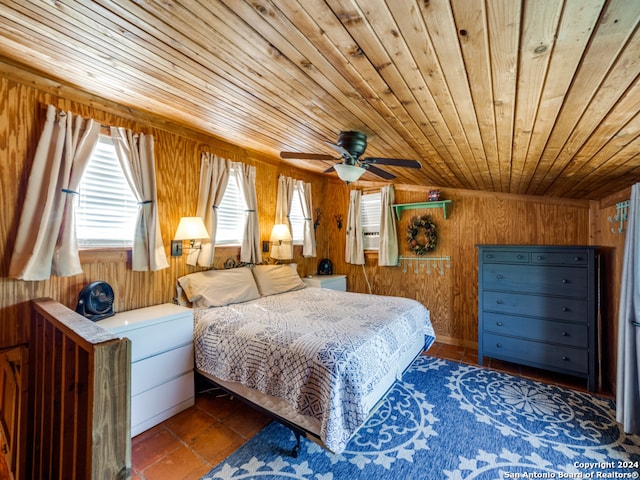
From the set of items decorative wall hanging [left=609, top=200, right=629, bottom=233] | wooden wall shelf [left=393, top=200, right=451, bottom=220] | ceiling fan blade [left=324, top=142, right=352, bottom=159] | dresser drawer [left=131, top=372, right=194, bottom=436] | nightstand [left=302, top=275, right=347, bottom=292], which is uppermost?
ceiling fan blade [left=324, top=142, right=352, bottom=159]

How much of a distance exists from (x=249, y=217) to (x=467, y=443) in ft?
9.76

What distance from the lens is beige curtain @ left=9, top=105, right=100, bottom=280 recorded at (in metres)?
1.90

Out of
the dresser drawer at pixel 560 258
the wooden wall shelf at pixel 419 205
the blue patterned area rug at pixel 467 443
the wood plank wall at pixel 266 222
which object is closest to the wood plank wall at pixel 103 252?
the wood plank wall at pixel 266 222

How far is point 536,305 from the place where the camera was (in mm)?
2898

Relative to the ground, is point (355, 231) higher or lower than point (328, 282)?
higher

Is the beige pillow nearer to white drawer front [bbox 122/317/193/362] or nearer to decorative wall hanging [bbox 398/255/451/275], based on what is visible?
white drawer front [bbox 122/317/193/362]

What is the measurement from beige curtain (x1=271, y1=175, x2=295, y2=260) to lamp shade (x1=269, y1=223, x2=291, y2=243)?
107 millimetres

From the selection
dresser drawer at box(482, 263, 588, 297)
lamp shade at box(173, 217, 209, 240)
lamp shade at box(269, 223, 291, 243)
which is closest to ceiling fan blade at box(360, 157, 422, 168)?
lamp shade at box(173, 217, 209, 240)

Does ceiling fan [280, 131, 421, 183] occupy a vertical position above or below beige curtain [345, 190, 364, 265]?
above

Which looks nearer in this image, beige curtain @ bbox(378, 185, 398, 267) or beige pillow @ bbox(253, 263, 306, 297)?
beige pillow @ bbox(253, 263, 306, 297)

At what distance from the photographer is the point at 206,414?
231 cm

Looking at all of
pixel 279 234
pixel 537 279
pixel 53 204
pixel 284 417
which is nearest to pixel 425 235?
pixel 537 279

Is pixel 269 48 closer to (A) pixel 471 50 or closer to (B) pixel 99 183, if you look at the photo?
(A) pixel 471 50

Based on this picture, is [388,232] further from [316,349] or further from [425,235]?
[316,349]
